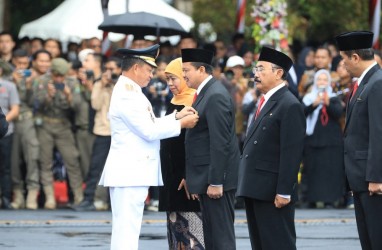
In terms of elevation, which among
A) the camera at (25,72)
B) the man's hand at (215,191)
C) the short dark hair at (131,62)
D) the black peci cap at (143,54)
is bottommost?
the man's hand at (215,191)

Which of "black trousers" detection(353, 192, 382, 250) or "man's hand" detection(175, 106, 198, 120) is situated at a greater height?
"man's hand" detection(175, 106, 198, 120)

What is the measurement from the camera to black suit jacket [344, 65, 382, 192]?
9.45 m

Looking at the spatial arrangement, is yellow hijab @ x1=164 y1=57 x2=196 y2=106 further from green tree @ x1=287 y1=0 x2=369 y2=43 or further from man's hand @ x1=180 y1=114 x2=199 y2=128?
green tree @ x1=287 y1=0 x2=369 y2=43

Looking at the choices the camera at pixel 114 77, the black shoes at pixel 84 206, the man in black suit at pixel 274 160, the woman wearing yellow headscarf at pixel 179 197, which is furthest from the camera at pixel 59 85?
the man in black suit at pixel 274 160

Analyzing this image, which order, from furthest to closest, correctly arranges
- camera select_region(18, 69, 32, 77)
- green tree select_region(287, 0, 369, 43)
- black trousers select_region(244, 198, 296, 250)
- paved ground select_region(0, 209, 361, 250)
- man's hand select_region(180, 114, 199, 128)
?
green tree select_region(287, 0, 369, 43)
camera select_region(18, 69, 32, 77)
paved ground select_region(0, 209, 361, 250)
man's hand select_region(180, 114, 199, 128)
black trousers select_region(244, 198, 296, 250)

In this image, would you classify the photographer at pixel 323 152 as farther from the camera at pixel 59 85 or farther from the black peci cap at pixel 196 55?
the black peci cap at pixel 196 55

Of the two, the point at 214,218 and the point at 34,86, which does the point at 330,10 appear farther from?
the point at 214,218

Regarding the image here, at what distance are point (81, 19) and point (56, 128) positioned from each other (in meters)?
7.53

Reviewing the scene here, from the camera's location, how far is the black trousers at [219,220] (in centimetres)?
1080

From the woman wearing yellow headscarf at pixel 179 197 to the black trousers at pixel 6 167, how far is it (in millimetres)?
6429

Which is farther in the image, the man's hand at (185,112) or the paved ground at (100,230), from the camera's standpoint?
the paved ground at (100,230)

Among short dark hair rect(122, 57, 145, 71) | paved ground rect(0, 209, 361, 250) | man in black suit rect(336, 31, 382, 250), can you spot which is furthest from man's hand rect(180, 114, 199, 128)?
paved ground rect(0, 209, 361, 250)

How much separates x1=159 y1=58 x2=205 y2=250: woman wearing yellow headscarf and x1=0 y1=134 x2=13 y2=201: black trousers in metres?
6.43

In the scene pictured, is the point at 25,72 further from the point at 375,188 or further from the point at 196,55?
the point at 375,188
